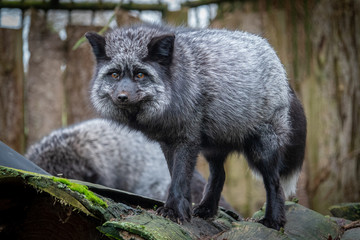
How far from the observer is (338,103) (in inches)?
267

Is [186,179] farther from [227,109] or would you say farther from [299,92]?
[299,92]

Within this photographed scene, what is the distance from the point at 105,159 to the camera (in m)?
7.29

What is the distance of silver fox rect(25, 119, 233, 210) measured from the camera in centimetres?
687

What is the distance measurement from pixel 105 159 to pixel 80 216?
4121 millimetres

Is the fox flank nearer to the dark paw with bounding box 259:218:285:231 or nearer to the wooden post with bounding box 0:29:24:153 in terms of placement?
the dark paw with bounding box 259:218:285:231

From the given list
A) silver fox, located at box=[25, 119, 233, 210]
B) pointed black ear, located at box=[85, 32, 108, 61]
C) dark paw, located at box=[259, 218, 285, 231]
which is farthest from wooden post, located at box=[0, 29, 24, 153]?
dark paw, located at box=[259, 218, 285, 231]

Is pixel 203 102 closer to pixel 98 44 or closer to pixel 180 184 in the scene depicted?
pixel 180 184

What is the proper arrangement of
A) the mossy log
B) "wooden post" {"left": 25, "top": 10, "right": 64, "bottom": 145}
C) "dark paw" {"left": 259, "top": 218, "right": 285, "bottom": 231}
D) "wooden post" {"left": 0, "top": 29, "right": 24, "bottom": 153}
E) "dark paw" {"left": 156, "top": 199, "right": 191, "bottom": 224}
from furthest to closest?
"wooden post" {"left": 25, "top": 10, "right": 64, "bottom": 145} → "wooden post" {"left": 0, "top": 29, "right": 24, "bottom": 153} → "dark paw" {"left": 259, "top": 218, "right": 285, "bottom": 231} → "dark paw" {"left": 156, "top": 199, "right": 191, "bottom": 224} → the mossy log

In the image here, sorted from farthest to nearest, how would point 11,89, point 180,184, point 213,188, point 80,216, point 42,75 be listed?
point 42,75, point 11,89, point 213,188, point 180,184, point 80,216

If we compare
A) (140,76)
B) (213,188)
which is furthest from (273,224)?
(140,76)

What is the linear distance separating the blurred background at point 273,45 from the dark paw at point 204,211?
8.25 ft

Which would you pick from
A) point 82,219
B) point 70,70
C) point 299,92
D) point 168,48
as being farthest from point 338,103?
point 82,219

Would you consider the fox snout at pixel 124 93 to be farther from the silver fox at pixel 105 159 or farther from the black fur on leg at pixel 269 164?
the silver fox at pixel 105 159

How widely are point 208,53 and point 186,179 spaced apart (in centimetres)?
121
